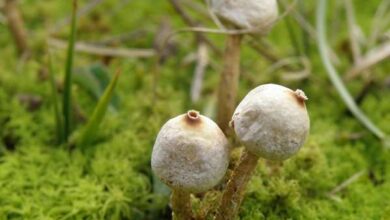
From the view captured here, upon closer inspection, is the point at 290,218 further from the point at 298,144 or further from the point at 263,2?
the point at 263,2

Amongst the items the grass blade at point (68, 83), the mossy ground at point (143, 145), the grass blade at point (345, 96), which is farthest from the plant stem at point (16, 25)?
the grass blade at point (345, 96)

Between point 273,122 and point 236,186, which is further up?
point 273,122

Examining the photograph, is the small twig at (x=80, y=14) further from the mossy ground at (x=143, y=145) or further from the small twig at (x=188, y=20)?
the small twig at (x=188, y=20)

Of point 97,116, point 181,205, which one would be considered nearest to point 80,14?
point 97,116

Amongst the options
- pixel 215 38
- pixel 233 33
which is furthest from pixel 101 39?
pixel 233 33

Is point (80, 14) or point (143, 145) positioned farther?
point (80, 14)

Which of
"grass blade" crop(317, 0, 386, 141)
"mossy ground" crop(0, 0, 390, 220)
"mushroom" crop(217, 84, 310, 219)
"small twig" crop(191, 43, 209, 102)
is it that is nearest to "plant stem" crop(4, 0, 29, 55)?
"mossy ground" crop(0, 0, 390, 220)

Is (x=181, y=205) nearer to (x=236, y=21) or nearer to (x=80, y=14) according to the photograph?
(x=236, y=21)

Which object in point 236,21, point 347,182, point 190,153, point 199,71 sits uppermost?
point 236,21
